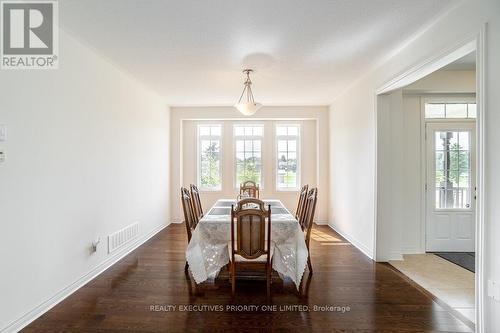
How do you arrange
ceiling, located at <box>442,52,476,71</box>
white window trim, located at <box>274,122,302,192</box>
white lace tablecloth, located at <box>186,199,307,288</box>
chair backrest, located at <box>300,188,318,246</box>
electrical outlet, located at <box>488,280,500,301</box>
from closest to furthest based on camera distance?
electrical outlet, located at <box>488,280,500,301</box>
white lace tablecloth, located at <box>186,199,307,288</box>
chair backrest, located at <box>300,188,318,246</box>
ceiling, located at <box>442,52,476,71</box>
white window trim, located at <box>274,122,302,192</box>

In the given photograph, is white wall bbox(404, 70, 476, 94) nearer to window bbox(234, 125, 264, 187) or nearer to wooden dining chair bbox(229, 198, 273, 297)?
wooden dining chair bbox(229, 198, 273, 297)

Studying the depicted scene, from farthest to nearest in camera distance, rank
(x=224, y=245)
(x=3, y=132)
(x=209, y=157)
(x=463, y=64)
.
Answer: (x=209, y=157) → (x=463, y=64) → (x=224, y=245) → (x=3, y=132)

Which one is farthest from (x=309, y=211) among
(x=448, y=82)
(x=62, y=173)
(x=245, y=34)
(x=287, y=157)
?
(x=287, y=157)

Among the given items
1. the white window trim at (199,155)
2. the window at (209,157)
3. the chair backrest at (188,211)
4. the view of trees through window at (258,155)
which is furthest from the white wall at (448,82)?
the window at (209,157)

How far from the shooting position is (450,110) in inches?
151

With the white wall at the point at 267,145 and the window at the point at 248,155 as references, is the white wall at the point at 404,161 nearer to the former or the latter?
the white wall at the point at 267,145

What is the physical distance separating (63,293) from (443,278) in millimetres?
4168

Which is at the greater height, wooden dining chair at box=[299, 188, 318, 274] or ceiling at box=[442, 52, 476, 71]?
ceiling at box=[442, 52, 476, 71]

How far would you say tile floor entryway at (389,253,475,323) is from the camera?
8.05ft

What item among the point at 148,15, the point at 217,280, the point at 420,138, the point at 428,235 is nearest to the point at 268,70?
the point at 148,15

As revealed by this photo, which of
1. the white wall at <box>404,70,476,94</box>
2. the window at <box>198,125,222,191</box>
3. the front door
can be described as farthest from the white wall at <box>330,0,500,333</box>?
the window at <box>198,125,222,191</box>

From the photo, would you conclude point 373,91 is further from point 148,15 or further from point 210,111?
point 210,111

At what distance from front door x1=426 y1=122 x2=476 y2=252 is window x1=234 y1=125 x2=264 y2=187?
329 centimetres

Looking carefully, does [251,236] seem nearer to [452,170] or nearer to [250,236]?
[250,236]
